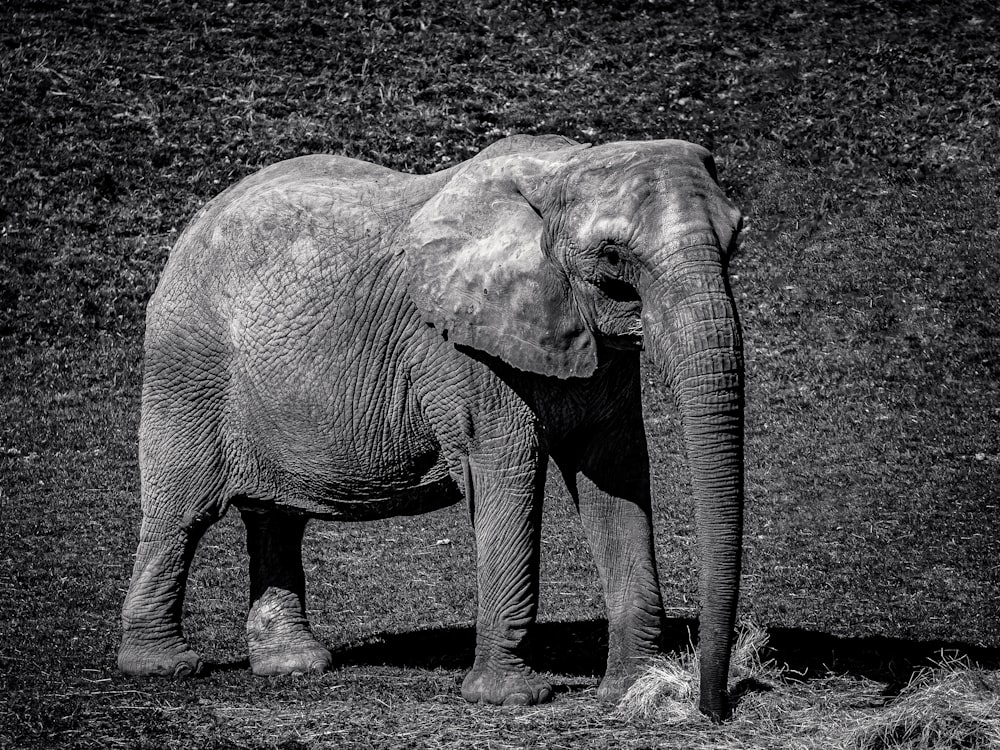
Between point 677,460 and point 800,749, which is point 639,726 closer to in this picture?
point 800,749

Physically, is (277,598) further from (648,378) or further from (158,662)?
(648,378)

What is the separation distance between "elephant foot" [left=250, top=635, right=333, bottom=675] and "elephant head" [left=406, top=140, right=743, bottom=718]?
268 centimetres

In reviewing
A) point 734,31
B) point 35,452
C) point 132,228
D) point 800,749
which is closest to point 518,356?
point 800,749

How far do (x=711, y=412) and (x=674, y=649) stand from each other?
3.07 metres

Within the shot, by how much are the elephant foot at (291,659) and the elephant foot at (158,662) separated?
1.29 ft

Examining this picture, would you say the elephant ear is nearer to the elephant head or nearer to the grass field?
the elephant head

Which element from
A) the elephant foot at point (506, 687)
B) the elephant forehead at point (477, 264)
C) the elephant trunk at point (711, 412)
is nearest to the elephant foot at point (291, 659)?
the elephant foot at point (506, 687)

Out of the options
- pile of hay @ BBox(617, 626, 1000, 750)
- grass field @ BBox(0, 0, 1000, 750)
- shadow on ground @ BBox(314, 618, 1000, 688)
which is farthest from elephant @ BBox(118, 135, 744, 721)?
shadow on ground @ BBox(314, 618, 1000, 688)

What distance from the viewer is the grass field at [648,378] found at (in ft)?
29.1

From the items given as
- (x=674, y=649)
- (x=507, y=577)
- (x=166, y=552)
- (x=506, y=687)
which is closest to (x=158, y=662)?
(x=166, y=552)

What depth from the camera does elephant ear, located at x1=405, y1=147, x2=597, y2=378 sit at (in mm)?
8297

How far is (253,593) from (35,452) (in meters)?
6.67

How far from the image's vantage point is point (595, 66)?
22375 mm

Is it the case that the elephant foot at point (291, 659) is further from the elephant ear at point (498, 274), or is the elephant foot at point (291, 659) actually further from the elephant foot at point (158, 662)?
the elephant ear at point (498, 274)
